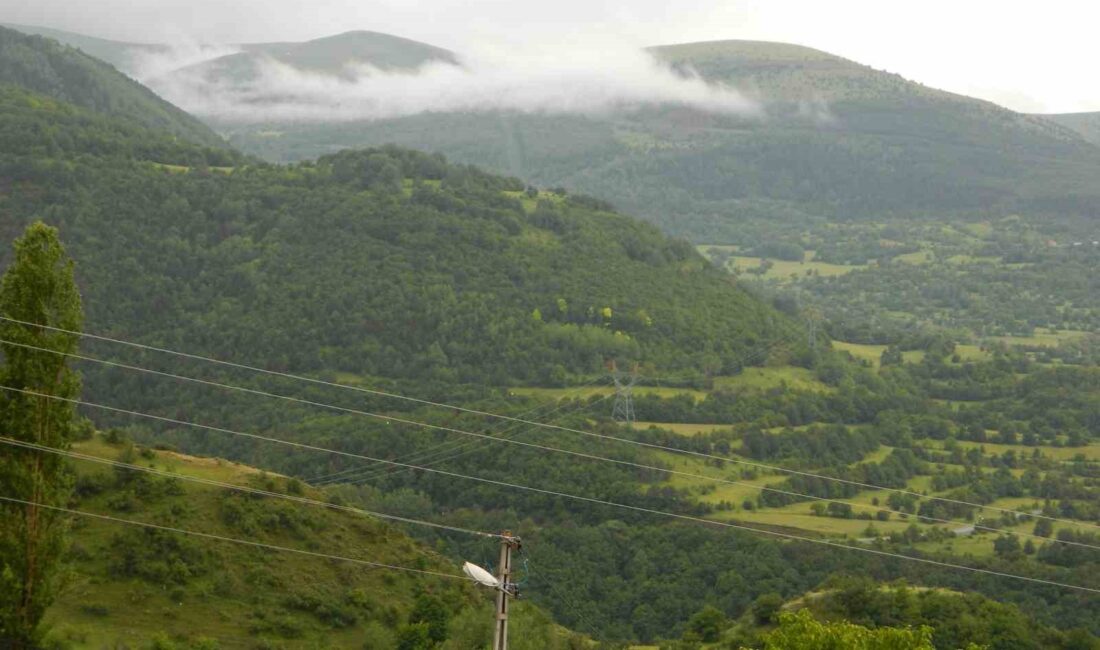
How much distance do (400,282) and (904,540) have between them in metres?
40.7

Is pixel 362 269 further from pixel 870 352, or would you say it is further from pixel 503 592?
pixel 503 592

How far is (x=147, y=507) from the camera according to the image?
43594mm

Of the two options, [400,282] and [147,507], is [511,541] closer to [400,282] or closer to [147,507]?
[147,507]

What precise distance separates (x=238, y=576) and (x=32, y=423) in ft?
45.5

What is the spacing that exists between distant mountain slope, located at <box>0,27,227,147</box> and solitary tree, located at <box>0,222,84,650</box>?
109m

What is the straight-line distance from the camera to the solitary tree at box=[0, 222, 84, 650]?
2960cm

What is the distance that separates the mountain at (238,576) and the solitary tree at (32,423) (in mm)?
6733

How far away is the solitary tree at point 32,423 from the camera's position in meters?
29.6

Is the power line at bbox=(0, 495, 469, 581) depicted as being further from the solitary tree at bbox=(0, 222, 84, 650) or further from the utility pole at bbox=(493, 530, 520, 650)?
the utility pole at bbox=(493, 530, 520, 650)

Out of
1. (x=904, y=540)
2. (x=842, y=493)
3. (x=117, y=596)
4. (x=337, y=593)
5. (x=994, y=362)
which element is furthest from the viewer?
(x=994, y=362)

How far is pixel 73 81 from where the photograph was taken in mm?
140750

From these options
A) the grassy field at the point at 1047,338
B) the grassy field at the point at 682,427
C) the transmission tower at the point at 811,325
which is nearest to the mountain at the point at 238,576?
the grassy field at the point at 682,427

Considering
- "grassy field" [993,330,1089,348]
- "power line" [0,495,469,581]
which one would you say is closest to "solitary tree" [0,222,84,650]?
"power line" [0,495,469,581]

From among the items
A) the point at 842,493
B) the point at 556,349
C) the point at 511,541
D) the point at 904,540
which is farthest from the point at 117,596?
the point at 556,349
